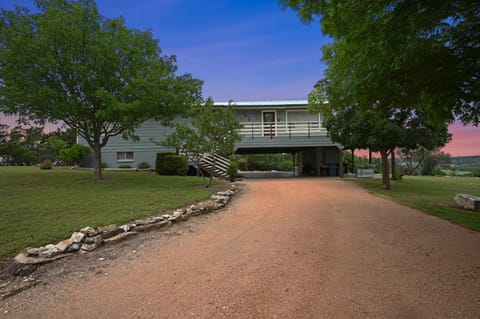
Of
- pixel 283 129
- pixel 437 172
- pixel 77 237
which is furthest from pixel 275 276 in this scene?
pixel 437 172

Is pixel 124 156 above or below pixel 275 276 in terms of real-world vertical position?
above

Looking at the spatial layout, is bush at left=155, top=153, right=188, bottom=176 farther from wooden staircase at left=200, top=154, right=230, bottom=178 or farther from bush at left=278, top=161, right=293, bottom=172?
bush at left=278, top=161, right=293, bottom=172

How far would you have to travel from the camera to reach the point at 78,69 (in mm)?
9281

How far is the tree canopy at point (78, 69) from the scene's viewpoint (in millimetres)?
9125

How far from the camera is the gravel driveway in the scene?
8.27 ft

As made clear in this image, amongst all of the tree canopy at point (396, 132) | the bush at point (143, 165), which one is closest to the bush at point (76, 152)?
the bush at point (143, 165)

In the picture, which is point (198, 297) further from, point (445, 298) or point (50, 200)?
point (50, 200)

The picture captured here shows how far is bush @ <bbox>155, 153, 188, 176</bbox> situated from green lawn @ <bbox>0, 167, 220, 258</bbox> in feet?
15.6

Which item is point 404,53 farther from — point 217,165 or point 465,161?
point 465,161

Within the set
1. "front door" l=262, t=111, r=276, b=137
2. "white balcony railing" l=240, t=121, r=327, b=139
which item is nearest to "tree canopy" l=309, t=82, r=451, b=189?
"white balcony railing" l=240, t=121, r=327, b=139

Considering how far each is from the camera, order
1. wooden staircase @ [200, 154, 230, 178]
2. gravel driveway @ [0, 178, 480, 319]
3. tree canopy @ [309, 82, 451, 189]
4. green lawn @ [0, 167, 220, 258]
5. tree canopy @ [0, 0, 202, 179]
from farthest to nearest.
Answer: wooden staircase @ [200, 154, 230, 178] < tree canopy @ [309, 82, 451, 189] < tree canopy @ [0, 0, 202, 179] < green lawn @ [0, 167, 220, 258] < gravel driveway @ [0, 178, 480, 319]

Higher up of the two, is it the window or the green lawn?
the window

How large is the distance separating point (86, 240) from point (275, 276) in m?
3.29

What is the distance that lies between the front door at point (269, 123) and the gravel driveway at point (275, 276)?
1338 centimetres
